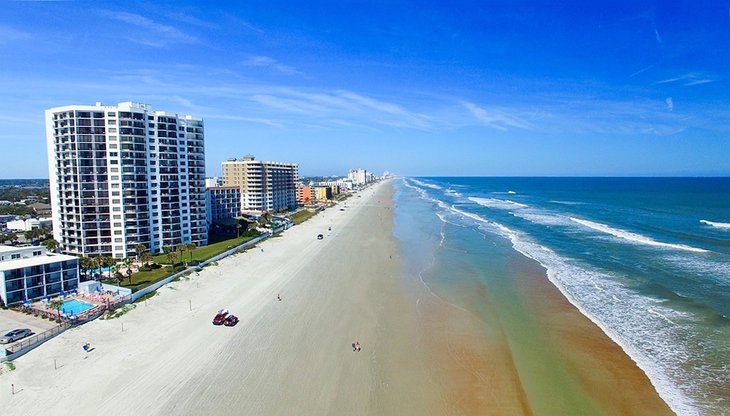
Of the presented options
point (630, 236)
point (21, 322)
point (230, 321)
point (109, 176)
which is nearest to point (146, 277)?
point (21, 322)

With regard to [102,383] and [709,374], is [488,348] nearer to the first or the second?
[709,374]

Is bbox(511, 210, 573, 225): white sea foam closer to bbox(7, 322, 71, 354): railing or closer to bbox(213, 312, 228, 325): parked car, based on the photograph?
bbox(213, 312, 228, 325): parked car

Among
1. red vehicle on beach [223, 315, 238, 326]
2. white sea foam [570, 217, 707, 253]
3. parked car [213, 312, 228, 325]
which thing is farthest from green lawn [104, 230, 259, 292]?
white sea foam [570, 217, 707, 253]

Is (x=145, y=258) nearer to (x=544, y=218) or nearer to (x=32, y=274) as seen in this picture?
(x=32, y=274)

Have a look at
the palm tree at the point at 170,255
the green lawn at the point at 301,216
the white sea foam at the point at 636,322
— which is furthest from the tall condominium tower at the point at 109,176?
the white sea foam at the point at 636,322

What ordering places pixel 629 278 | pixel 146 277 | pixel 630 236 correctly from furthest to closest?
pixel 630 236
pixel 146 277
pixel 629 278

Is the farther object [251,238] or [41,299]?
[251,238]

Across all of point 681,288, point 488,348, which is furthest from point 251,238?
point 681,288
